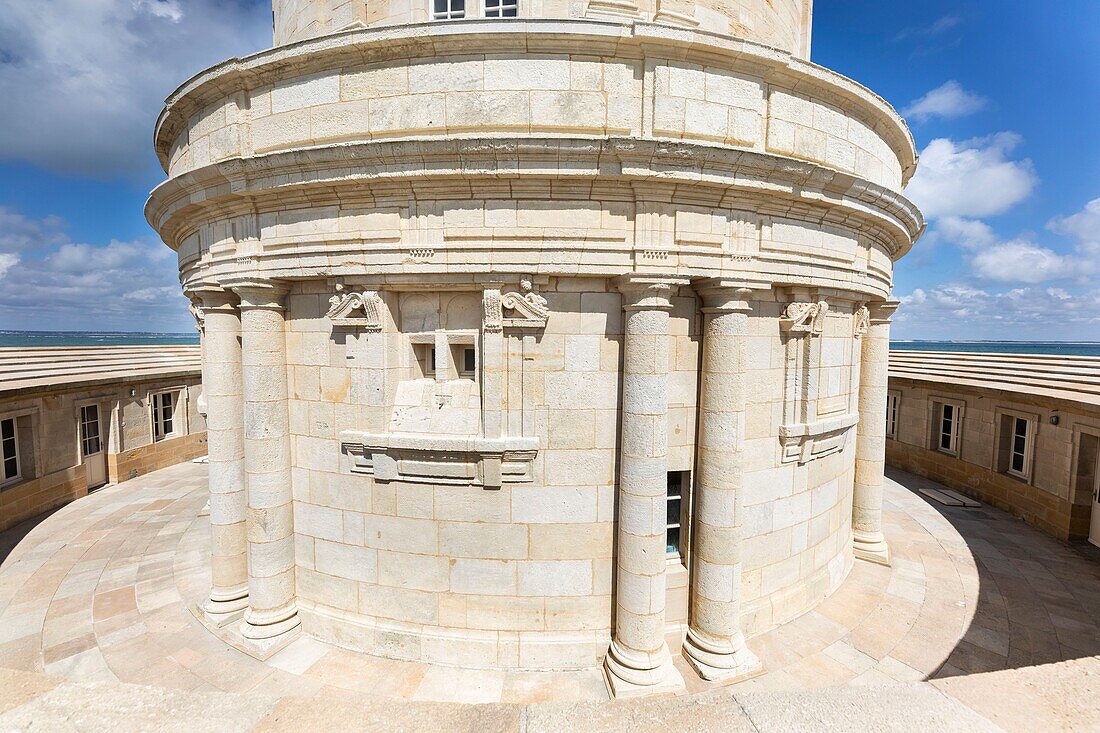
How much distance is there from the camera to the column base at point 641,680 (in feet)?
22.4

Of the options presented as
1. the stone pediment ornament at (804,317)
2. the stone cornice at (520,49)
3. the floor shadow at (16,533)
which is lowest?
the floor shadow at (16,533)

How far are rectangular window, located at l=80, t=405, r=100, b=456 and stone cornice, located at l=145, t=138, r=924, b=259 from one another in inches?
573

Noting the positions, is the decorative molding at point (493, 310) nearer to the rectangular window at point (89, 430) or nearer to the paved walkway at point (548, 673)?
the paved walkway at point (548, 673)

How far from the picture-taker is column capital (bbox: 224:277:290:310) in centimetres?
770

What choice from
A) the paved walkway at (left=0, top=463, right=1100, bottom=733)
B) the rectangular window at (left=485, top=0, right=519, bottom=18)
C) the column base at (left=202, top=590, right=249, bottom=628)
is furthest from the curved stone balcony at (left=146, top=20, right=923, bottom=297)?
the column base at (left=202, top=590, right=249, bottom=628)

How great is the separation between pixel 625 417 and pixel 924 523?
12.7 metres

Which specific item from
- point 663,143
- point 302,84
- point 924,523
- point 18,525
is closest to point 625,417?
point 663,143

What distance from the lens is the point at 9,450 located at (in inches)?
561

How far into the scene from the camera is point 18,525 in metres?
13.5

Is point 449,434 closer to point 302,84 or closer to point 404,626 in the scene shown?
point 404,626

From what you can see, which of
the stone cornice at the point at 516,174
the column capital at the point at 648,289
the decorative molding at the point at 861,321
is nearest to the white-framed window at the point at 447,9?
the stone cornice at the point at 516,174

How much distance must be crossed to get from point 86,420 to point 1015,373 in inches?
1373

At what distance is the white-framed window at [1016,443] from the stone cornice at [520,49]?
14.0m

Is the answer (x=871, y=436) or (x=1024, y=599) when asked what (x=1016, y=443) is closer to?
(x=1024, y=599)
